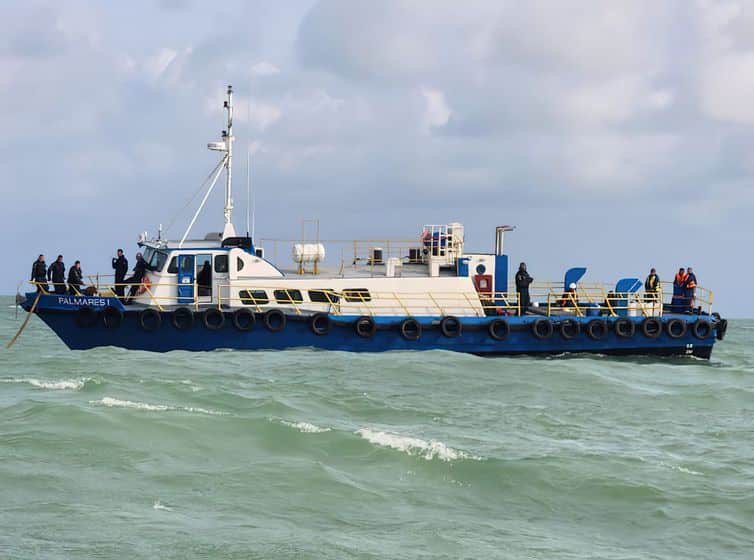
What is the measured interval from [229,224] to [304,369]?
226 inches

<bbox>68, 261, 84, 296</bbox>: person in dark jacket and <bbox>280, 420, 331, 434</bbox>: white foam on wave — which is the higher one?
<bbox>68, 261, 84, 296</bbox>: person in dark jacket

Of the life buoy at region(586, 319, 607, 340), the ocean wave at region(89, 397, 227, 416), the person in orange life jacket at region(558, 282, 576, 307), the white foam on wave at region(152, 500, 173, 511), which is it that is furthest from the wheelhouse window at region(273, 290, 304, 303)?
the white foam on wave at region(152, 500, 173, 511)

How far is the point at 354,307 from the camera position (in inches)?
947

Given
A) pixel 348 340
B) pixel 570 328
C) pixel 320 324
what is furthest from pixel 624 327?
pixel 320 324

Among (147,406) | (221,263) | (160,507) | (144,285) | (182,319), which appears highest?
(221,263)

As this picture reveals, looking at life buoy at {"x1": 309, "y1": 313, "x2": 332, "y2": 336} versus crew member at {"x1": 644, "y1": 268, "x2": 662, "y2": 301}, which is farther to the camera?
crew member at {"x1": 644, "y1": 268, "x2": 662, "y2": 301}

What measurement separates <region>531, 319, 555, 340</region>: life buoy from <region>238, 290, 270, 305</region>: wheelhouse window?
641 cm

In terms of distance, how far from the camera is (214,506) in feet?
34.9

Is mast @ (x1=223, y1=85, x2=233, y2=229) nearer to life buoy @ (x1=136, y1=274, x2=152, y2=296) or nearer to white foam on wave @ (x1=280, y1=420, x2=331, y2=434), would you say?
life buoy @ (x1=136, y1=274, x2=152, y2=296)

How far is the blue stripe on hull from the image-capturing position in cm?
2280

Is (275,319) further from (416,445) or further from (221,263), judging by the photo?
(416,445)

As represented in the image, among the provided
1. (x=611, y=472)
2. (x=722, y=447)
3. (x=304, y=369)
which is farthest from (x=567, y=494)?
(x=304, y=369)

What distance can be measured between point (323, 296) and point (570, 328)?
19.8 ft

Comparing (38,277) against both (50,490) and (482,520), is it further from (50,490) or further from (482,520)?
(482,520)
